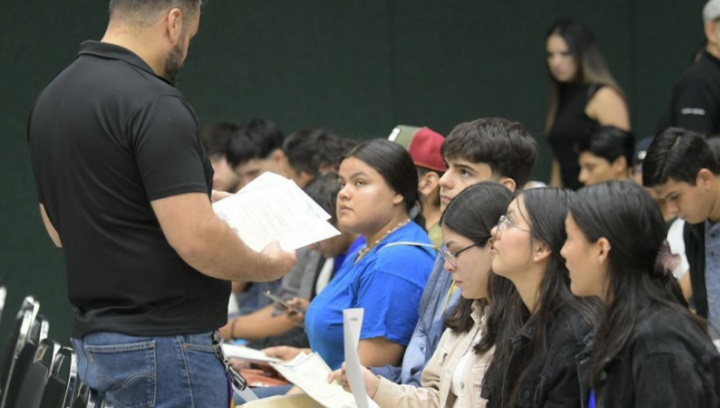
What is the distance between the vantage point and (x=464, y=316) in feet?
11.4

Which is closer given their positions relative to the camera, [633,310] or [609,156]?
[633,310]

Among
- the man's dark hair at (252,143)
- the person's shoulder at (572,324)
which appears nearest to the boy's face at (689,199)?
the person's shoulder at (572,324)

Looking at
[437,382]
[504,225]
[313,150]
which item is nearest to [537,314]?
[504,225]

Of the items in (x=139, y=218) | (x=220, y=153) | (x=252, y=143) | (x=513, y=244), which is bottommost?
(x=220, y=153)

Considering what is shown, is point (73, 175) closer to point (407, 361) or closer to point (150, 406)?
point (150, 406)

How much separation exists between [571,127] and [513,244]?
3.32 m

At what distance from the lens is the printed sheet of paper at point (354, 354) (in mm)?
3041

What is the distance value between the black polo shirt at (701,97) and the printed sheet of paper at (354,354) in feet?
9.39

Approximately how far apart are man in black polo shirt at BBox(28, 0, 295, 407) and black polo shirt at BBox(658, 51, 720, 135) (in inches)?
120

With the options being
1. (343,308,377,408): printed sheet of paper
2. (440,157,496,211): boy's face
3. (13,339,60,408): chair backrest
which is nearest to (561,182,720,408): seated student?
(343,308,377,408): printed sheet of paper

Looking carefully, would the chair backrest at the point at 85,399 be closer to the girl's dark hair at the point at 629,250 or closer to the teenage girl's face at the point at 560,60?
the girl's dark hair at the point at 629,250

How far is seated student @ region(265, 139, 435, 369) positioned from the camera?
3.92 m

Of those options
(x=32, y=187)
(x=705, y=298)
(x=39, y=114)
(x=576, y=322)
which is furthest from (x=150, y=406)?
(x=32, y=187)

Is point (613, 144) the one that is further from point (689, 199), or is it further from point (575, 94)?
point (689, 199)
